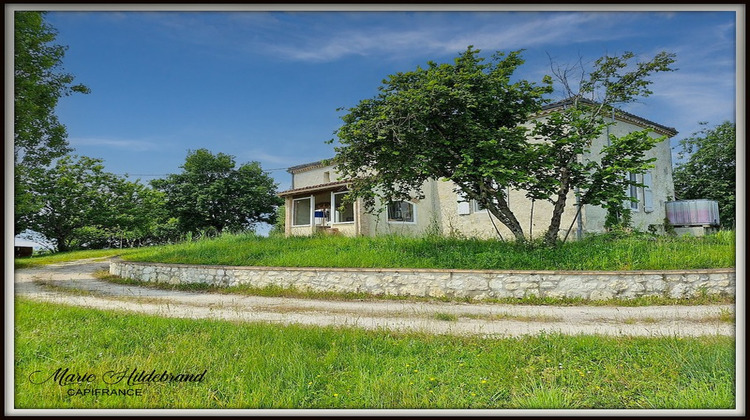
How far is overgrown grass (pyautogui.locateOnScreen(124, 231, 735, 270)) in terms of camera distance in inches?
276

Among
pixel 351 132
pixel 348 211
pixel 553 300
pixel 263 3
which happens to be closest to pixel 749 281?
pixel 263 3

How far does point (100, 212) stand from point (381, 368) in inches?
493

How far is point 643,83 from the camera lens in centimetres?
727

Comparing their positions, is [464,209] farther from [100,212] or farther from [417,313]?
[100,212]

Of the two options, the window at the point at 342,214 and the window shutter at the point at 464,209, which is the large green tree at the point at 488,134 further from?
the window at the point at 342,214

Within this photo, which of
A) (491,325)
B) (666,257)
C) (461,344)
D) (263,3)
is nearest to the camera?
(263,3)

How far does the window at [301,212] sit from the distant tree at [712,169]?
43.9 ft

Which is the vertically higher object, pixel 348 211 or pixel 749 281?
pixel 348 211

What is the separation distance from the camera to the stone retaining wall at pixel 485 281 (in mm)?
6508

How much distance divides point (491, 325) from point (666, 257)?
437 centimetres

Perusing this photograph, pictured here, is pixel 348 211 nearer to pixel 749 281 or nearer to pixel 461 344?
pixel 461 344

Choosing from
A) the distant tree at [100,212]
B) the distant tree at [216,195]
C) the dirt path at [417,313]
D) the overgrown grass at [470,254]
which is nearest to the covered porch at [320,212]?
the distant tree at [216,195]

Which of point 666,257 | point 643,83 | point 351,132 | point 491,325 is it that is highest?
point 643,83
